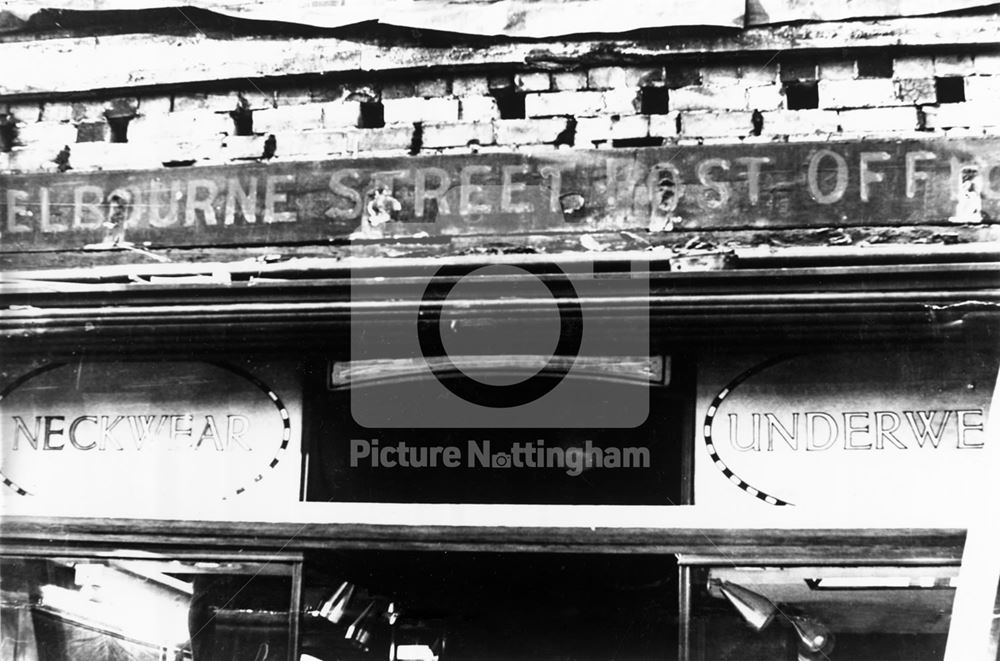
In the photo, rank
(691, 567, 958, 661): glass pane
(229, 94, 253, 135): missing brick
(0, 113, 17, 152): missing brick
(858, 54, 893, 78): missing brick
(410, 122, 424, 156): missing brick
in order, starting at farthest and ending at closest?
(0, 113, 17, 152): missing brick, (229, 94, 253, 135): missing brick, (410, 122, 424, 156): missing brick, (858, 54, 893, 78): missing brick, (691, 567, 958, 661): glass pane

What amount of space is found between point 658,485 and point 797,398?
0.50 m

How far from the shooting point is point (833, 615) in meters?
3.12

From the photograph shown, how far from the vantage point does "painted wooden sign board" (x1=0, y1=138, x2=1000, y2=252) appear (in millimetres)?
3240

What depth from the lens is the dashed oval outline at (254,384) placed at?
338cm

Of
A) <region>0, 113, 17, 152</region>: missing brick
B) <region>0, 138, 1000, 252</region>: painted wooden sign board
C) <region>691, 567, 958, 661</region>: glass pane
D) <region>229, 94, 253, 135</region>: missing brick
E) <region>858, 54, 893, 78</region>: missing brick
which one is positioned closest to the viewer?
<region>691, 567, 958, 661</region>: glass pane

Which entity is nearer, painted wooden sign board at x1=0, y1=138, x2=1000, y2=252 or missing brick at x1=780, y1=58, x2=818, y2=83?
painted wooden sign board at x1=0, y1=138, x2=1000, y2=252

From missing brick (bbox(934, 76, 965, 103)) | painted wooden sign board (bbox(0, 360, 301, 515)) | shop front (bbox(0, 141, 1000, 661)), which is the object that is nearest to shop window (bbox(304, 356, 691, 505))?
shop front (bbox(0, 141, 1000, 661))

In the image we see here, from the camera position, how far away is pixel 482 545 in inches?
128

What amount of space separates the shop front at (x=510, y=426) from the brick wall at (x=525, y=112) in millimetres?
99

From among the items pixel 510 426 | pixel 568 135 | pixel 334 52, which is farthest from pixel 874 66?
pixel 334 52

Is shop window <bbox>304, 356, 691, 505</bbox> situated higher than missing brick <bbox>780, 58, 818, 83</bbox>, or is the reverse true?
missing brick <bbox>780, 58, 818, 83</bbox>

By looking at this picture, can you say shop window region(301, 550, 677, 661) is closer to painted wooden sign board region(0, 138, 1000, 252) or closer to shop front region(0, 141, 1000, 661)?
shop front region(0, 141, 1000, 661)

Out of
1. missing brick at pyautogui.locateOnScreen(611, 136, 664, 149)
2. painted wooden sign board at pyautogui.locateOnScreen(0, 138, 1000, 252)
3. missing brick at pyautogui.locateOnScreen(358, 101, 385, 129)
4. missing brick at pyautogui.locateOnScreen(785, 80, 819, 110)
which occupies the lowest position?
painted wooden sign board at pyautogui.locateOnScreen(0, 138, 1000, 252)

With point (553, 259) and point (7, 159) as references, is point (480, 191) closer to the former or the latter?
point (553, 259)
